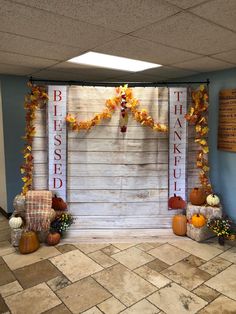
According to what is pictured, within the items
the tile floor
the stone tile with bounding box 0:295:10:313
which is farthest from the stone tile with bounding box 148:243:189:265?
the stone tile with bounding box 0:295:10:313

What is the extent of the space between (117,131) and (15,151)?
5.83ft

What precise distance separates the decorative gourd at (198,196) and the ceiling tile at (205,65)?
1576 millimetres

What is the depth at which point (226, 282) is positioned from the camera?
246 cm

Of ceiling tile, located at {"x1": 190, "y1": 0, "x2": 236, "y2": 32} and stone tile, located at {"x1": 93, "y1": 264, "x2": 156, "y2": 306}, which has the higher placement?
ceiling tile, located at {"x1": 190, "y1": 0, "x2": 236, "y2": 32}

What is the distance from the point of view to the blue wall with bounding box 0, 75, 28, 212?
3.88 metres

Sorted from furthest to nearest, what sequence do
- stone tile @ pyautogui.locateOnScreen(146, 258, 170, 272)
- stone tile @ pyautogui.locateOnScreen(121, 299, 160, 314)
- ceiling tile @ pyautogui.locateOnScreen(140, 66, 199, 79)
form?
ceiling tile @ pyautogui.locateOnScreen(140, 66, 199, 79)
stone tile @ pyautogui.locateOnScreen(146, 258, 170, 272)
stone tile @ pyautogui.locateOnScreen(121, 299, 160, 314)

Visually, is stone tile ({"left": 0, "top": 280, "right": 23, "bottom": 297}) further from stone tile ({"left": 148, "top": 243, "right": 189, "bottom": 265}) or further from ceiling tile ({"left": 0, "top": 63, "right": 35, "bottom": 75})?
ceiling tile ({"left": 0, "top": 63, "right": 35, "bottom": 75})

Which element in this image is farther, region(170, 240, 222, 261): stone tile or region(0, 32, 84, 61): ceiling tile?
region(170, 240, 222, 261): stone tile

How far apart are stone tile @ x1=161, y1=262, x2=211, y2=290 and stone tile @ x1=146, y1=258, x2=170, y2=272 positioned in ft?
0.19

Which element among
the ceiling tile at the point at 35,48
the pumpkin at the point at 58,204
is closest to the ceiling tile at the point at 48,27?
the ceiling tile at the point at 35,48

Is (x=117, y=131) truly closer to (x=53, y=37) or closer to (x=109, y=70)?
(x=109, y=70)

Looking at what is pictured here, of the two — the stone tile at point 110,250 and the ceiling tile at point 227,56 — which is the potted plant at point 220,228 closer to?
the stone tile at point 110,250

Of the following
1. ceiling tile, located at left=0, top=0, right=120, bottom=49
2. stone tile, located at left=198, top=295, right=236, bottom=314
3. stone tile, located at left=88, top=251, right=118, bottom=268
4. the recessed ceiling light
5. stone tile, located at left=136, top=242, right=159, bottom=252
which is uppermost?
the recessed ceiling light

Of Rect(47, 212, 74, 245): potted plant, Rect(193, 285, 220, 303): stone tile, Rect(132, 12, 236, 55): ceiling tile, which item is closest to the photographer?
Rect(132, 12, 236, 55): ceiling tile
